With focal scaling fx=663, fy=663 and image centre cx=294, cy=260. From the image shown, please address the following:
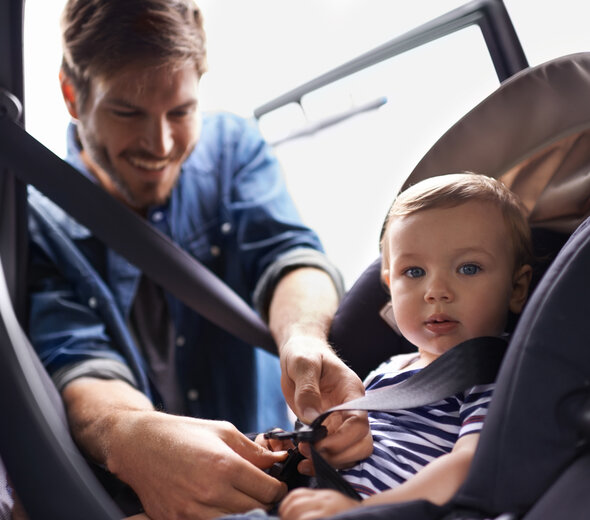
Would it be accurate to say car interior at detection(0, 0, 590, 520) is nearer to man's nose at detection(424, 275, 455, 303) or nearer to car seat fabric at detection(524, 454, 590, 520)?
car seat fabric at detection(524, 454, 590, 520)

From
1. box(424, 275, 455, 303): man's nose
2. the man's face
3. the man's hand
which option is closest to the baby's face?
box(424, 275, 455, 303): man's nose

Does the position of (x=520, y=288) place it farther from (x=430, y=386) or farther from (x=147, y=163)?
(x=147, y=163)

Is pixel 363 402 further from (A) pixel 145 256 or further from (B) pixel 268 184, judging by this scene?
(B) pixel 268 184

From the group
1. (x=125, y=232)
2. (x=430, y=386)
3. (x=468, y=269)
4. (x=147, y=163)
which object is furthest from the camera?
(x=147, y=163)

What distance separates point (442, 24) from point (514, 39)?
119 mm

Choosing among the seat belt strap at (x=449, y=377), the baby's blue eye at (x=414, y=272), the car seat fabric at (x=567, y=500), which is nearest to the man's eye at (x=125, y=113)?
the baby's blue eye at (x=414, y=272)

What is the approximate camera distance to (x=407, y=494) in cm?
54

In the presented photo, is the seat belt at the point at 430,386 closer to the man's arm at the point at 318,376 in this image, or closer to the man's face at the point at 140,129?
the man's arm at the point at 318,376

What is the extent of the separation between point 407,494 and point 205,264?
3.02 feet

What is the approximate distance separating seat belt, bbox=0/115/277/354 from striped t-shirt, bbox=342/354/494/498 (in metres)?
0.35

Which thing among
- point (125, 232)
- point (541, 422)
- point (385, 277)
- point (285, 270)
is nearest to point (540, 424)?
point (541, 422)

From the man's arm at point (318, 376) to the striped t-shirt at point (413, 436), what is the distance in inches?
0.8

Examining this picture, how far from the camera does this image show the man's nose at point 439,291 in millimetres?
716

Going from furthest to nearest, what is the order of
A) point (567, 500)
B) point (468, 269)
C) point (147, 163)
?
point (147, 163), point (468, 269), point (567, 500)
